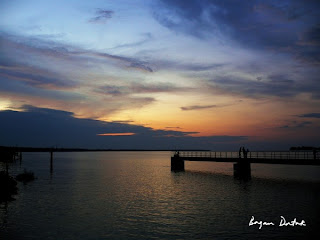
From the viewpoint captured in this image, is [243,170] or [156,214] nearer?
[156,214]

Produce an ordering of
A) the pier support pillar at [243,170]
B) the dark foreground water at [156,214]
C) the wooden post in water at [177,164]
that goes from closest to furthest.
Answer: the dark foreground water at [156,214] → the pier support pillar at [243,170] → the wooden post in water at [177,164]

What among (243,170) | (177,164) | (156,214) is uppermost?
(243,170)

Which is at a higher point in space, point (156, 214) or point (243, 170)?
point (243, 170)

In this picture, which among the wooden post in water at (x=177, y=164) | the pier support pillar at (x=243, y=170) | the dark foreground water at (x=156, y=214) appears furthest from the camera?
the wooden post in water at (x=177, y=164)

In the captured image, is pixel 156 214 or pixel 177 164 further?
pixel 177 164

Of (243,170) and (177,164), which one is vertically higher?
(243,170)

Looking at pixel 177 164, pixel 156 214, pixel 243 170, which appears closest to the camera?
pixel 156 214

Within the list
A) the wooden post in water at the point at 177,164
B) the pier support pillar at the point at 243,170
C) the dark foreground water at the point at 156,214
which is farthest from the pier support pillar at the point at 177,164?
the dark foreground water at the point at 156,214

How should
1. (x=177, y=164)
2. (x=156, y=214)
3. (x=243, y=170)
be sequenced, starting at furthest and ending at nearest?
(x=177, y=164) → (x=243, y=170) → (x=156, y=214)

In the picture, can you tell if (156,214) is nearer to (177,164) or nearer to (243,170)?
(243,170)

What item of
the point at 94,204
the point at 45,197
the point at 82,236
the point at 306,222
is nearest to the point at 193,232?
the point at 82,236

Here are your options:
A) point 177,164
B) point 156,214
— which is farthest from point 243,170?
point 156,214

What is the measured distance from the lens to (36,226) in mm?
22656

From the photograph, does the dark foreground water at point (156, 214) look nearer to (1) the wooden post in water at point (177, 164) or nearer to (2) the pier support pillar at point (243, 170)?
(2) the pier support pillar at point (243, 170)
